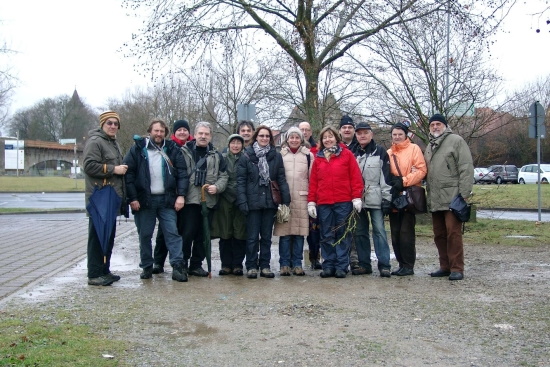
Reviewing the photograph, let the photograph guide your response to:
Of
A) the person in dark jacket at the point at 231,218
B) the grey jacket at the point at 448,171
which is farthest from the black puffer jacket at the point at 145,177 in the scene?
the grey jacket at the point at 448,171

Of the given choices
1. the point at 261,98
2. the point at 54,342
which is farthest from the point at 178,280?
the point at 261,98

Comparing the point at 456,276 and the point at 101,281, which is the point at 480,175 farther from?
the point at 101,281

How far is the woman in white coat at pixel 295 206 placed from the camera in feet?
26.4

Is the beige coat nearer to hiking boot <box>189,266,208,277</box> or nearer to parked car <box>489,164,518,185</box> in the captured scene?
hiking boot <box>189,266,208,277</box>

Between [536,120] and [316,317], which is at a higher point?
[536,120]

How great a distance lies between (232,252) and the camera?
27.1 feet

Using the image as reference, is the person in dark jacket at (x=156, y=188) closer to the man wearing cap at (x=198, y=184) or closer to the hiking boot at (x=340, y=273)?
the man wearing cap at (x=198, y=184)

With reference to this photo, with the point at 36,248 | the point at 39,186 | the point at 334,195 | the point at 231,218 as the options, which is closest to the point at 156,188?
the point at 231,218

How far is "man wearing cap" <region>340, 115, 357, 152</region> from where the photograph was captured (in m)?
8.26

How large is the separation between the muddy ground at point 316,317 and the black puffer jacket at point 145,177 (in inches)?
42.9

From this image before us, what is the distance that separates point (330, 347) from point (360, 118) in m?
11.6

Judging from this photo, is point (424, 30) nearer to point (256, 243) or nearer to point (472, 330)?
point (256, 243)

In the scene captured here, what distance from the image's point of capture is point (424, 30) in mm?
13461

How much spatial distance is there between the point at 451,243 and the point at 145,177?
Result: 4.03 metres
